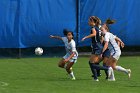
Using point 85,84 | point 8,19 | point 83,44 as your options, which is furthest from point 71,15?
point 85,84

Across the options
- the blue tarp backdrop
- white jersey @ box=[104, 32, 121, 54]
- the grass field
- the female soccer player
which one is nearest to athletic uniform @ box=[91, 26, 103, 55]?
the female soccer player

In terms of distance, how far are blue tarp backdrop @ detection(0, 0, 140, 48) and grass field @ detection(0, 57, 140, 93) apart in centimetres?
365

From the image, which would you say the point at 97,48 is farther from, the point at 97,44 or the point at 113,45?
the point at 113,45

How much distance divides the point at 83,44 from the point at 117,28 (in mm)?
1722

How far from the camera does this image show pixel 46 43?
2219 centimetres

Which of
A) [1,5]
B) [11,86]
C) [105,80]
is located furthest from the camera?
[1,5]

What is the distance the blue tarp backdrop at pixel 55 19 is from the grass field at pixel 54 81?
12.0 feet

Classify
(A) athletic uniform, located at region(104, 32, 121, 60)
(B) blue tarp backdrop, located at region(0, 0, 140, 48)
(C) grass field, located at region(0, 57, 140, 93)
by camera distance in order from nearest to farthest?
1. (C) grass field, located at region(0, 57, 140, 93)
2. (A) athletic uniform, located at region(104, 32, 121, 60)
3. (B) blue tarp backdrop, located at region(0, 0, 140, 48)

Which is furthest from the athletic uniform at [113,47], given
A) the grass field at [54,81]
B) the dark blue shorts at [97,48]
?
the grass field at [54,81]

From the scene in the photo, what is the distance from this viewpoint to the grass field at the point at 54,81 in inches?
452

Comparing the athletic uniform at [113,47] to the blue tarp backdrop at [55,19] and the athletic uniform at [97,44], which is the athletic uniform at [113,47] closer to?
the athletic uniform at [97,44]

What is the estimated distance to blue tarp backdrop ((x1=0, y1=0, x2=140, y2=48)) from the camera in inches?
858

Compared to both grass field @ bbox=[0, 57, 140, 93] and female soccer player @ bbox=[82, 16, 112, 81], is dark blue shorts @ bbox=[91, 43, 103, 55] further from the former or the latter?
grass field @ bbox=[0, 57, 140, 93]

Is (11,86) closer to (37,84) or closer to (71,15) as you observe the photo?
(37,84)
